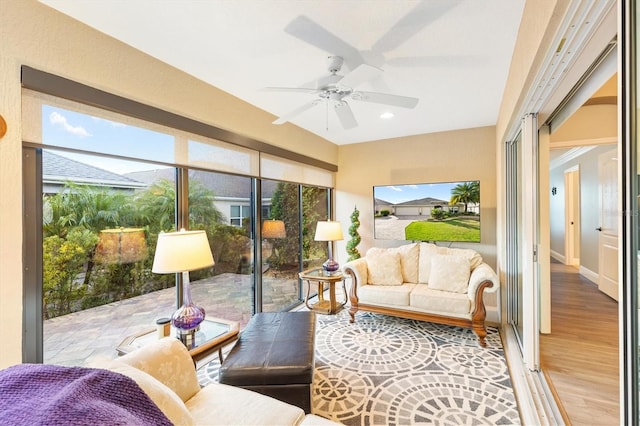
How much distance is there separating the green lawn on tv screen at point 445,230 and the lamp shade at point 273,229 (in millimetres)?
1836

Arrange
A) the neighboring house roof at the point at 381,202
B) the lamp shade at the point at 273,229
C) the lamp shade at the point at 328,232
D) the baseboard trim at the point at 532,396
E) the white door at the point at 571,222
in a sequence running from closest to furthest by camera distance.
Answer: the baseboard trim at the point at 532,396, the lamp shade at the point at 273,229, the lamp shade at the point at 328,232, the neighboring house roof at the point at 381,202, the white door at the point at 571,222

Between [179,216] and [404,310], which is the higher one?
[179,216]

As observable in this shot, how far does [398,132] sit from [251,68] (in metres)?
2.55

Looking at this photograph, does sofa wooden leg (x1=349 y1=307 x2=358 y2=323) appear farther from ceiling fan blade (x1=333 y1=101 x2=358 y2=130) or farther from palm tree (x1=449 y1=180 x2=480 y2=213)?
ceiling fan blade (x1=333 y1=101 x2=358 y2=130)

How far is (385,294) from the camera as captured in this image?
11.0 ft

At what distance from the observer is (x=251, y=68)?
91.4 inches

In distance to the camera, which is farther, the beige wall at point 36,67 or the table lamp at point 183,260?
the table lamp at point 183,260

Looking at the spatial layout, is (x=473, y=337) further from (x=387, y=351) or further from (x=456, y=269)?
(x=387, y=351)

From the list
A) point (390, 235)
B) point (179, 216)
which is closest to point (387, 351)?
point (390, 235)

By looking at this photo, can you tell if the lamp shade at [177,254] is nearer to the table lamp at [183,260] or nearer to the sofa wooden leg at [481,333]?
the table lamp at [183,260]

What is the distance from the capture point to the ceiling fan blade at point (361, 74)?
1649mm

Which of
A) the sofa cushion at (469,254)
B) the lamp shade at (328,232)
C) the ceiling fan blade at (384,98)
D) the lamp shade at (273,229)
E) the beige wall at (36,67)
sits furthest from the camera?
the lamp shade at (328,232)

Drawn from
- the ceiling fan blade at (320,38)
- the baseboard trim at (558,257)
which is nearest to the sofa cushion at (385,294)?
the ceiling fan blade at (320,38)

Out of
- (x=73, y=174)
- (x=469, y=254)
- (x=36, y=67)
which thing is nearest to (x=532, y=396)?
(x=469, y=254)
